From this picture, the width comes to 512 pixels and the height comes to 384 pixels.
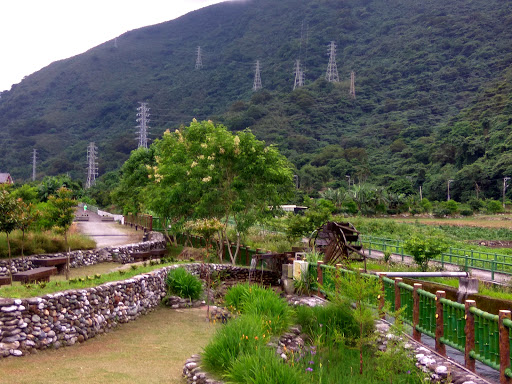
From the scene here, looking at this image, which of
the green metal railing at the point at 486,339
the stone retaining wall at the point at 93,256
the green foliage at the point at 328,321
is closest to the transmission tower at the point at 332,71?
the stone retaining wall at the point at 93,256

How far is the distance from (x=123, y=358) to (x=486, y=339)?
681 cm

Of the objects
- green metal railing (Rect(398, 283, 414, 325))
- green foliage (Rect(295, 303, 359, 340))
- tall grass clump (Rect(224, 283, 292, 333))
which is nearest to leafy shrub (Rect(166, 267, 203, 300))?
tall grass clump (Rect(224, 283, 292, 333))

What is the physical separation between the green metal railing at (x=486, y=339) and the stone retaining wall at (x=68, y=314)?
811cm

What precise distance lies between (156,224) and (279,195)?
18.2 m

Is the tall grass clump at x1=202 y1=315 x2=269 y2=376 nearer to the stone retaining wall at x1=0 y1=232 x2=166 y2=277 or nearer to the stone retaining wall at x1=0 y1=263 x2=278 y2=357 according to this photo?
the stone retaining wall at x1=0 y1=263 x2=278 y2=357

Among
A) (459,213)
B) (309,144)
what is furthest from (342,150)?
(459,213)

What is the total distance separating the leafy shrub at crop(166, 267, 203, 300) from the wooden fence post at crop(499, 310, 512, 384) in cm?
1049

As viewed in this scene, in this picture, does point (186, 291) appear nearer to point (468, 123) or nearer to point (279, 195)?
point (279, 195)

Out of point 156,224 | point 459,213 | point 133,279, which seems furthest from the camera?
point 459,213

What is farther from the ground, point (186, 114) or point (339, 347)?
point (186, 114)

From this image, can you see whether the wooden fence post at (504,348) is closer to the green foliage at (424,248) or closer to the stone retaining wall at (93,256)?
the green foliage at (424,248)

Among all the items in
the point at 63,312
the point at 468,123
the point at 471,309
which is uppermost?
the point at 468,123

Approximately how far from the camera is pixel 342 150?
378ft

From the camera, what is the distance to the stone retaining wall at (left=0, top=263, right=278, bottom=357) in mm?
9930
